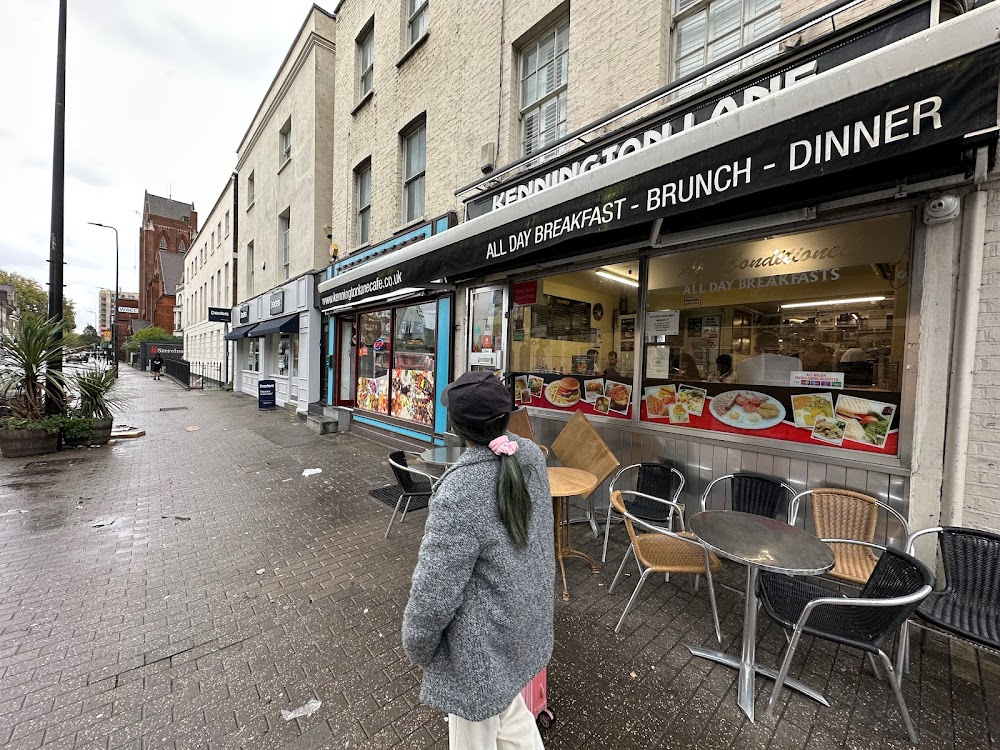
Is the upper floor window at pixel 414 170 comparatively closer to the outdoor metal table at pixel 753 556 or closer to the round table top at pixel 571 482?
the round table top at pixel 571 482

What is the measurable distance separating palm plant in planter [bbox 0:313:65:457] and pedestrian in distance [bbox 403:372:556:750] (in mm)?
9238

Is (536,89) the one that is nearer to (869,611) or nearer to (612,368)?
(612,368)

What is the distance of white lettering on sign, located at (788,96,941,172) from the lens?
6.68ft

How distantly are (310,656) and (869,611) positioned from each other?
3.12 metres

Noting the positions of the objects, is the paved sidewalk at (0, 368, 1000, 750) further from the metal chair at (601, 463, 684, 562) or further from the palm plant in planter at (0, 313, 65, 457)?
the palm plant in planter at (0, 313, 65, 457)

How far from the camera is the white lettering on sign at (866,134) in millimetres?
2037

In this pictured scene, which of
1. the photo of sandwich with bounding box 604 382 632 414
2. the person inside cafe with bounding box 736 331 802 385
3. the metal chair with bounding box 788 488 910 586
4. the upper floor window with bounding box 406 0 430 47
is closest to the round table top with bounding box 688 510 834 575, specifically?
the metal chair with bounding box 788 488 910 586

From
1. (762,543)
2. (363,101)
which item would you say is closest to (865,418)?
(762,543)

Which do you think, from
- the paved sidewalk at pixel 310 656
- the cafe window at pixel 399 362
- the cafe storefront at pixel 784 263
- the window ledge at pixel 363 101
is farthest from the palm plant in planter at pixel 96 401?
the window ledge at pixel 363 101

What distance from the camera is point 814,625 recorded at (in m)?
2.15

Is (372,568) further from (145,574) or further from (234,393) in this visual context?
(234,393)

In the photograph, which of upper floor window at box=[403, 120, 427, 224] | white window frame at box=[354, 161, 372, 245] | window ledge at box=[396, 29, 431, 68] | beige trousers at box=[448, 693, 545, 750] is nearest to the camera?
beige trousers at box=[448, 693, 545, 750]

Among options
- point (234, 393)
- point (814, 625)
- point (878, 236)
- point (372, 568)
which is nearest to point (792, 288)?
point (878, 236)

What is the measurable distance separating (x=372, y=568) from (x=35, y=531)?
3674mm
